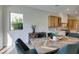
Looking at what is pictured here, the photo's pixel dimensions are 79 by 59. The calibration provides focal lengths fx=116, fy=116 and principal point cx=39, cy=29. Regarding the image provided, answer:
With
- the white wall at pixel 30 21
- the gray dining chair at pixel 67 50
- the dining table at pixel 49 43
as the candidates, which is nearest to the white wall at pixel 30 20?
the white wall at pixel 30 21

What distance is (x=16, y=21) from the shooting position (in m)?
1.30

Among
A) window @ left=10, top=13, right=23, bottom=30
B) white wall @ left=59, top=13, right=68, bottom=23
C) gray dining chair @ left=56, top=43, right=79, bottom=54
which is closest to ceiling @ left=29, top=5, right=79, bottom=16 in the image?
white wall @ left=59, top=13, right=68, bottom=23

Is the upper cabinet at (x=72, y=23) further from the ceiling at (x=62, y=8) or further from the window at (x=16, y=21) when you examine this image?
the window at (x=16, y=21)

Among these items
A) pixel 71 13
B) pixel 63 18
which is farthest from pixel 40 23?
pixel 71 13

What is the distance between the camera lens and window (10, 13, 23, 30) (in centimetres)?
128

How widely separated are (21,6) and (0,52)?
1.66ft

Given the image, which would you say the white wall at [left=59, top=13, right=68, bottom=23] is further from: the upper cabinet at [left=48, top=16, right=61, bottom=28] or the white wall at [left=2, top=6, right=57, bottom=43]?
the white wall at [left=2, top=6, right=57, bottom=43]

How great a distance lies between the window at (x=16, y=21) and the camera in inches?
50.5

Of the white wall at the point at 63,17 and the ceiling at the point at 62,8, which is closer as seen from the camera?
the ceiling at the point at 62,8

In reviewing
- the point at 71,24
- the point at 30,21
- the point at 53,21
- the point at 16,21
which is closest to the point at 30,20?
the point at 30,21

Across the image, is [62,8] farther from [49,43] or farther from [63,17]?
[49,43]
